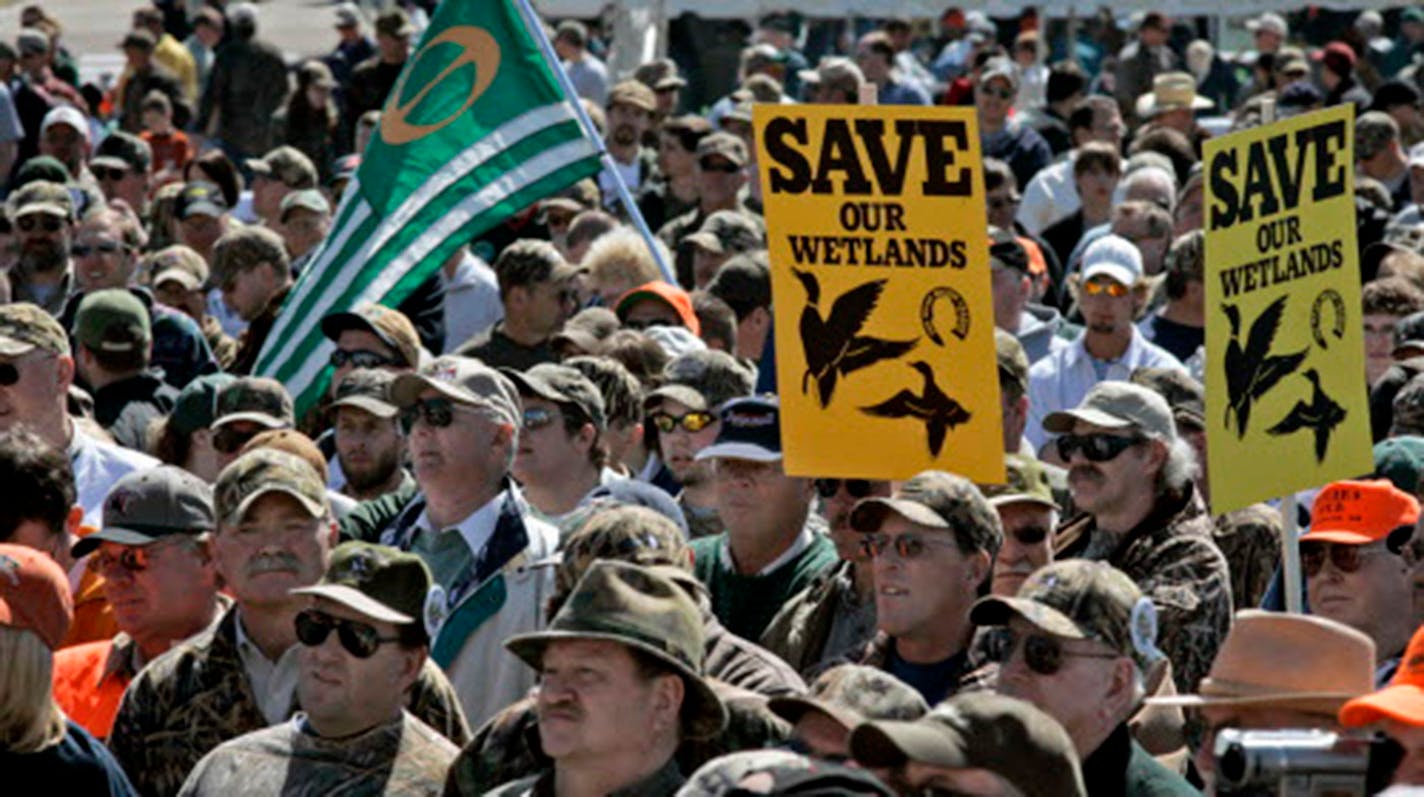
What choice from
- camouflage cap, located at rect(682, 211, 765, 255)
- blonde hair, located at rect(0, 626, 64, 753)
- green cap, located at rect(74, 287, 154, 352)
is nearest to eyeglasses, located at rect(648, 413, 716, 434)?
green cap, located at rect(74, 287, 154, 352)

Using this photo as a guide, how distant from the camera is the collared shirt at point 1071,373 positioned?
1220cm

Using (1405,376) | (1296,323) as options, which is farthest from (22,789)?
(1405,376)

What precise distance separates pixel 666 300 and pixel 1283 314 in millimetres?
4331

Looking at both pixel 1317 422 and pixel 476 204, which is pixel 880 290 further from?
pixel 476 204

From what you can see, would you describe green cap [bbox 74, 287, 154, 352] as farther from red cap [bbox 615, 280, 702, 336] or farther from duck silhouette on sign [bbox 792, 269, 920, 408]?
duck silhouette on sign [bbox 792, 269, 920, 408]

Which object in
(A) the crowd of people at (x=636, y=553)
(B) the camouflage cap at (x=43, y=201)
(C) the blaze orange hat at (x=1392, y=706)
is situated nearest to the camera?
(C) the blaze orange hat at (x=1392, y=706)

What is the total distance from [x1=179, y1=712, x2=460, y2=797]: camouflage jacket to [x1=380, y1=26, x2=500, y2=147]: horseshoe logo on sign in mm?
5756

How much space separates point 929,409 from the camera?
8844 mm

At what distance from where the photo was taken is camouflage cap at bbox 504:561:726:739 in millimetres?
6445

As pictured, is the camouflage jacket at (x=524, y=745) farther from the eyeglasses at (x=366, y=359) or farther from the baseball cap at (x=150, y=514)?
the eyeglasses at (x=366, y=359)

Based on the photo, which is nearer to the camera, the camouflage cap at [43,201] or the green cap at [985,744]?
the green cap at [985,744]

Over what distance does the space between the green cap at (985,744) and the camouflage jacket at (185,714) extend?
2437mm

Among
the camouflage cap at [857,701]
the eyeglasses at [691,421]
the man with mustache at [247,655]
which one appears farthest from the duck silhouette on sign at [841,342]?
the camouflage cap at [857,701]

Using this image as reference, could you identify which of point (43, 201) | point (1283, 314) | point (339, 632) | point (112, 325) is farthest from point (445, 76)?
point (339, 632)
